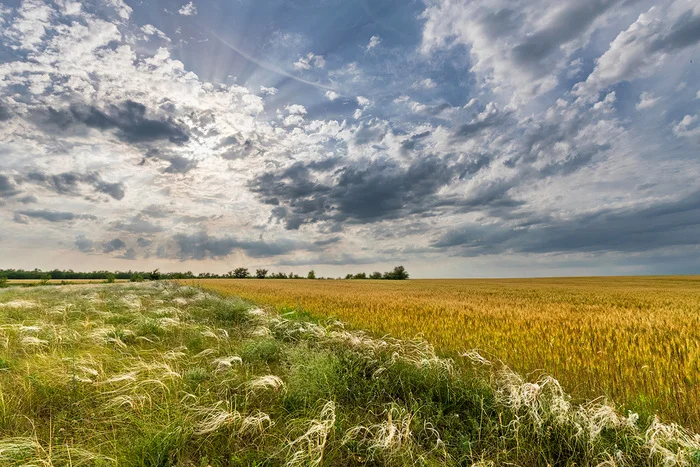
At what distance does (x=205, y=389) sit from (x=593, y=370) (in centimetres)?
571

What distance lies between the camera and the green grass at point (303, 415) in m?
3.08

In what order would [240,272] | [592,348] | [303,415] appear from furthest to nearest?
[240,272] → [592,348] → [303,415]

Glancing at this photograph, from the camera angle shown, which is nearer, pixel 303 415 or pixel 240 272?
pixel 303 415

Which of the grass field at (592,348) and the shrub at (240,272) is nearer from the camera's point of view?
the grass field at (592,348)

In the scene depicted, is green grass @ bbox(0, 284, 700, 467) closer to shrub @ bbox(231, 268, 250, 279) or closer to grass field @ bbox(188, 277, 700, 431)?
grass field @ bbox(188, 277, 700, 431)

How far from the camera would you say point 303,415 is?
390 cm

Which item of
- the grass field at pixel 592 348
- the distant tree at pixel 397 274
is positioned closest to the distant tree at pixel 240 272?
the distant tree at pixel 397 274

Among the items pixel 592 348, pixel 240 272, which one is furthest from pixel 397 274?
pixel 592 348

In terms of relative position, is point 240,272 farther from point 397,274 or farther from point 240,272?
point 397,274

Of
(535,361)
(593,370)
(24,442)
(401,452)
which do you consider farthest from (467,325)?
(24,442)

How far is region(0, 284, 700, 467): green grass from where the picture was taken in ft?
10.1

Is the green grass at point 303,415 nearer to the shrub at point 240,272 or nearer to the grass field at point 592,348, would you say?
the grass field at point 592,348

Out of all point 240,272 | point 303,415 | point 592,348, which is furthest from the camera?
point 240,272

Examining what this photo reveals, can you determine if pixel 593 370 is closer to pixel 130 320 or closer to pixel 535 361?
pixel 535 361
